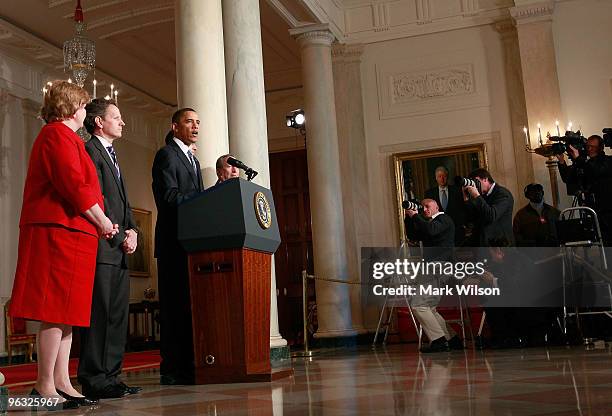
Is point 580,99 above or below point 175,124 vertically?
above

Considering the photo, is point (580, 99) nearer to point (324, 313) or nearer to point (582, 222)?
point (582, 222)

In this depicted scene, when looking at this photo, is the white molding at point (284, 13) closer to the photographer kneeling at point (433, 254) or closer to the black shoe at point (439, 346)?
the photographer kneeling at point (433, 254)

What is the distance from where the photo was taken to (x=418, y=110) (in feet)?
33.5

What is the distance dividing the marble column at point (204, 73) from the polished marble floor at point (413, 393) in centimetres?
174

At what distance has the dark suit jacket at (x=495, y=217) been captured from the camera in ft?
20.6

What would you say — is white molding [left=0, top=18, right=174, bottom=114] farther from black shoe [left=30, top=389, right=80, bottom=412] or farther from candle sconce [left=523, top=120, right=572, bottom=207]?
black shoe [left=30, top=389, right=80, bottom=412]

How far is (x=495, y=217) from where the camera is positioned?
6316 millimetres

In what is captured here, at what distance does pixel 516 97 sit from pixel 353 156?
2451 mm

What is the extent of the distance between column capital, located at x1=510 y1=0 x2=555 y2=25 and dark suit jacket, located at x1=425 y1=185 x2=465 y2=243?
8.20 feet

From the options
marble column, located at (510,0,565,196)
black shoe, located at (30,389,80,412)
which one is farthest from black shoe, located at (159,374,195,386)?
marble column, located at (510,0,565,196)

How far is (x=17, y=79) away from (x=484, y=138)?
701 cm

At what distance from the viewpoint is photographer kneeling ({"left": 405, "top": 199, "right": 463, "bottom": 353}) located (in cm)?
656

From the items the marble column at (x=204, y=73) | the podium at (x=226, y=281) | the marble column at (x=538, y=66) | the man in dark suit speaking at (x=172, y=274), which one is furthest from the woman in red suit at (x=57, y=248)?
the marble column at (x=538, y=66)

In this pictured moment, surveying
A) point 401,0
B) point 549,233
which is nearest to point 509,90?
point 401,0
